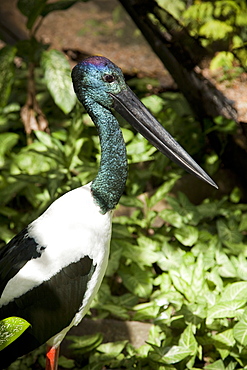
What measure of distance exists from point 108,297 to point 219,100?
5.99 feet

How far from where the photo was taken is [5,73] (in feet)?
15.0

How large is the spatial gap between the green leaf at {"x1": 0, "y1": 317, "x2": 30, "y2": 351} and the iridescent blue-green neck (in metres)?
0.80

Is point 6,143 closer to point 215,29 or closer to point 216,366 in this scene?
point 215,29

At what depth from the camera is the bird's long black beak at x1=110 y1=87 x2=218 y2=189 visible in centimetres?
290

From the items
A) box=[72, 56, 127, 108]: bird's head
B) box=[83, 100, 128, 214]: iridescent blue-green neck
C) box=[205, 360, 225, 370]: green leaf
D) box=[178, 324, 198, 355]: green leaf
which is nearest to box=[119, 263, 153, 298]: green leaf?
box=[178, 324, 198, 355]: green leaf

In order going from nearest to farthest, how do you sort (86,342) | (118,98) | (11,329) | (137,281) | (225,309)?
(11,329)
(118,98)
(225,309)
(86,342)
(137,281)

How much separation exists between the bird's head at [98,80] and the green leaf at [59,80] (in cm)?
150

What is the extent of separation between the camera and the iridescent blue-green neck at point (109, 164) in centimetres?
290

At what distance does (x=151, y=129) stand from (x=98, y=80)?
38 cm

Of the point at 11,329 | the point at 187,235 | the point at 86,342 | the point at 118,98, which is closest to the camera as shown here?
the point at 11,329

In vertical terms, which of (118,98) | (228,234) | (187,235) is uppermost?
(118,98)

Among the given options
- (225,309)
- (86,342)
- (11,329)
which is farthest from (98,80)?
(86,342)

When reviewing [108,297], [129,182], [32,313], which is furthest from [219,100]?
[32,313]

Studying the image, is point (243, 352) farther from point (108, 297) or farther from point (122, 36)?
point (122, 36)
